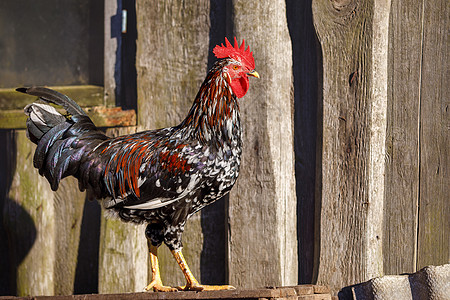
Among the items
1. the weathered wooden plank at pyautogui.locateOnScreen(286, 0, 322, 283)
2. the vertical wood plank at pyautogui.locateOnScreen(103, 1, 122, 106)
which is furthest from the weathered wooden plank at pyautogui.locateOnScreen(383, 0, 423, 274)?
the vertical wood plank at pyautogui.locateOnScreen(103, 1, 122, 106)

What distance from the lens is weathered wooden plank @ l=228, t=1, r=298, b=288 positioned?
330 centimetres

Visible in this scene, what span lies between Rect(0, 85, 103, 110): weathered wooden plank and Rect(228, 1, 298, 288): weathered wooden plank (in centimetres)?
97

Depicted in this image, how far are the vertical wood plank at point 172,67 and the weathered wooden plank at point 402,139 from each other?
1.09 meters

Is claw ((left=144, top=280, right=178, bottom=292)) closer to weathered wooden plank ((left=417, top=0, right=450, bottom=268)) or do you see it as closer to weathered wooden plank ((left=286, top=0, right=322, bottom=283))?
weathered wooden plank ((left=286, top=0, right=322, bottom=283))

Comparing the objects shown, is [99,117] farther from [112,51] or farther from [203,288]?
[203,288]

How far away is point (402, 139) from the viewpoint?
3.18 m

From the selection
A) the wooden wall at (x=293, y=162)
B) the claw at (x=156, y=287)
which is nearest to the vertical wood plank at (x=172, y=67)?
the wooden wall at (x=293, y=162)

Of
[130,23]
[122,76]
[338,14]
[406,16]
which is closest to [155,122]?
[122,76]

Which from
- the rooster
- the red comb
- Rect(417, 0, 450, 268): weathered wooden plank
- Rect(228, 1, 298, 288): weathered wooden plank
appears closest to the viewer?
the rooster

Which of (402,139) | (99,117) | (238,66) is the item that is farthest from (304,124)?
(99,117)

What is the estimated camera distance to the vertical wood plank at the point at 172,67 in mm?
3502

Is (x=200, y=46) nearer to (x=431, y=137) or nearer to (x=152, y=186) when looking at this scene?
(x=152, y=186)

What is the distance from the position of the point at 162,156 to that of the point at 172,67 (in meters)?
0.89

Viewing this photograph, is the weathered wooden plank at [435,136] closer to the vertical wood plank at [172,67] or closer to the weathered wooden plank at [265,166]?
the weathered wooden plank at [265,166]
